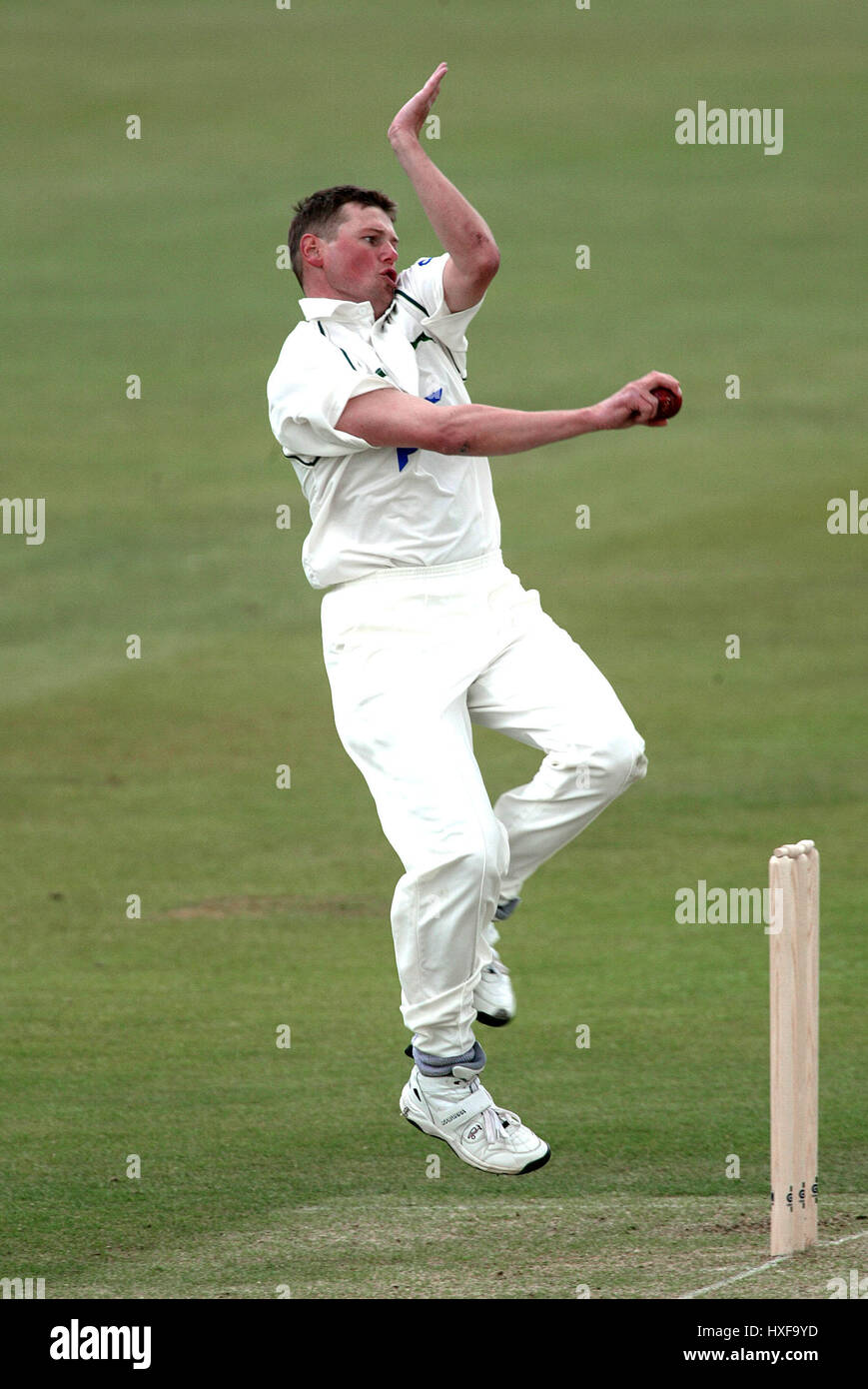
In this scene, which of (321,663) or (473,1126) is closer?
(473,1126)

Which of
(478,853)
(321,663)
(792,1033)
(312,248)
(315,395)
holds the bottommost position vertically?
(792,1033)

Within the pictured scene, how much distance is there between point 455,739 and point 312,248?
1529mm

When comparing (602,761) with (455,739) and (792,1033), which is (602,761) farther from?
(792,1033)

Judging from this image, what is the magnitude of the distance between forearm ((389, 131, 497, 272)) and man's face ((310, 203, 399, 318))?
17cm

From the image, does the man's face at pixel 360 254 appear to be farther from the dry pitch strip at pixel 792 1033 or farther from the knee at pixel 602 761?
the dry pitch strip at pixel 792 1033

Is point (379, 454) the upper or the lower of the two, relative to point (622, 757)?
upper

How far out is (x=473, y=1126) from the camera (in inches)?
240

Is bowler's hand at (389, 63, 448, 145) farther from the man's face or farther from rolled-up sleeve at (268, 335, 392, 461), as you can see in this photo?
rolled-up sleeve at (268, 335, 392, 461)

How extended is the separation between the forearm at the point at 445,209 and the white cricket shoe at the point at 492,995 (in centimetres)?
206

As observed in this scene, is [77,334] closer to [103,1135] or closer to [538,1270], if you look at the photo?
[103,1135]

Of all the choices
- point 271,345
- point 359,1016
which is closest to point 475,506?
point 359,1016

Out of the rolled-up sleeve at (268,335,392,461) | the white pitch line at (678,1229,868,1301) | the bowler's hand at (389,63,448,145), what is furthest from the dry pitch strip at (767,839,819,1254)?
the bowler's hand at (389,63,448,145)

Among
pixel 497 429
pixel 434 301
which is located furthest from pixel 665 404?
pixel 434 301

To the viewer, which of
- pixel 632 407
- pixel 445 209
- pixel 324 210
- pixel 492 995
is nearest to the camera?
pixel 632 407
